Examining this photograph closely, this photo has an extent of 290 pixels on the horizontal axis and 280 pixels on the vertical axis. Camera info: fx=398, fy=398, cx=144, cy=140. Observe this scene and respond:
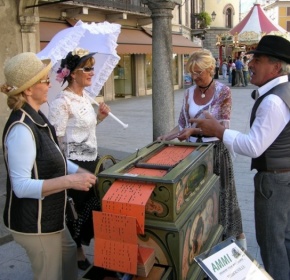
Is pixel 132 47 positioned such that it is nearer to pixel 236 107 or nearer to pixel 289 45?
pixel 236 107

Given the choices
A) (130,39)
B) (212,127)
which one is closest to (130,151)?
(212,127)

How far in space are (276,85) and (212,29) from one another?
129ft

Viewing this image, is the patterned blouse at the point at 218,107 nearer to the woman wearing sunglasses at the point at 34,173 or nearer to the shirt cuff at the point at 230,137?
the shirt cuff at the point at 230,137

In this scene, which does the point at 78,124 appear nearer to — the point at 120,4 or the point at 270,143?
the point at 270,143

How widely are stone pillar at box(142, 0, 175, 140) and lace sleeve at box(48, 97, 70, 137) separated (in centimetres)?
304

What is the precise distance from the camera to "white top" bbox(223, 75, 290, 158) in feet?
7.37

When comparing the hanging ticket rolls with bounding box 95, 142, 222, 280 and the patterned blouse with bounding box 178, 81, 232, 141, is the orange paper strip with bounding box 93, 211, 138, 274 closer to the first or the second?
the hanging ticket rolls with bounding box 95, 142, 222, 280

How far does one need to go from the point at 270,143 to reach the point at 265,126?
110 millimetres

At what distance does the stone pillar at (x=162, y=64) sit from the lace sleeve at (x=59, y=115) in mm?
3042

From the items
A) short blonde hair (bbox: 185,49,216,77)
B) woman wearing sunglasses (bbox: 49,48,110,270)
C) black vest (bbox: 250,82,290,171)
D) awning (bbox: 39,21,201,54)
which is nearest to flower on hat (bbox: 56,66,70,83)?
woman wearing sunglasses (bbox: 49,48,110,270)

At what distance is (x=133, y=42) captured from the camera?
16.8 m

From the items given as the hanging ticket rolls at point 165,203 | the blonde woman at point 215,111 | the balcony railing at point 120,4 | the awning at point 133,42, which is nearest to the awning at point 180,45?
the awning at point 133,42

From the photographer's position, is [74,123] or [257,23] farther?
[257,23]

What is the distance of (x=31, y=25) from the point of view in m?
8.12
